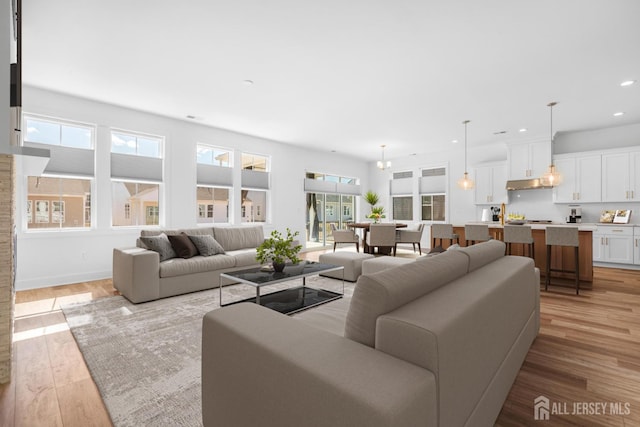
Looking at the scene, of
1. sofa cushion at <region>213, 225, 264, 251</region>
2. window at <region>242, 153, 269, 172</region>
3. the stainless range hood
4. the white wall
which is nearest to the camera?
the white wall

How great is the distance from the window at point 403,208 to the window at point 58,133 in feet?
26.2

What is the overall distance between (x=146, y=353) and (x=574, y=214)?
808cm

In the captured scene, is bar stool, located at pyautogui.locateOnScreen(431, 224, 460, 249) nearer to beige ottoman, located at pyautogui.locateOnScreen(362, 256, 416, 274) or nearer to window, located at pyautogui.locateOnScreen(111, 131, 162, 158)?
beige ottoman, located at pyautogui.locateOnScreen(362, 256, 416, 274)

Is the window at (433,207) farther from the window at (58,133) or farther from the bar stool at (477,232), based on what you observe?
the window at (58,133)

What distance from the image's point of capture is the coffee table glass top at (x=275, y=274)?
119 inches

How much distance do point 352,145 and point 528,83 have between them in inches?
169

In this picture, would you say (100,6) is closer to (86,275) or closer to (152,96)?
(152,96)

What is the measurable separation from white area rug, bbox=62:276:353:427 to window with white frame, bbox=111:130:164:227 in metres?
2.04

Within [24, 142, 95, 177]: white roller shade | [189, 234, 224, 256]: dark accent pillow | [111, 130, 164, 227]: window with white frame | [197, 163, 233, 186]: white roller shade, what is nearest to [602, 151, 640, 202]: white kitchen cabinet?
[189, 234, 224, 256]: dark accent pillow

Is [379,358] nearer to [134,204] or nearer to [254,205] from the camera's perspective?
[134,204]

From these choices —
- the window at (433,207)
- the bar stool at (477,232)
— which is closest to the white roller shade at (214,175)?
the bar stool at (477,232)

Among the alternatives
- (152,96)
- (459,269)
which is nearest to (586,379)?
(459,269)

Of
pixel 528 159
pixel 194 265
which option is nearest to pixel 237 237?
pixel 194 265

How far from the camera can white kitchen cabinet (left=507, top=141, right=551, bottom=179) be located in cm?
670
